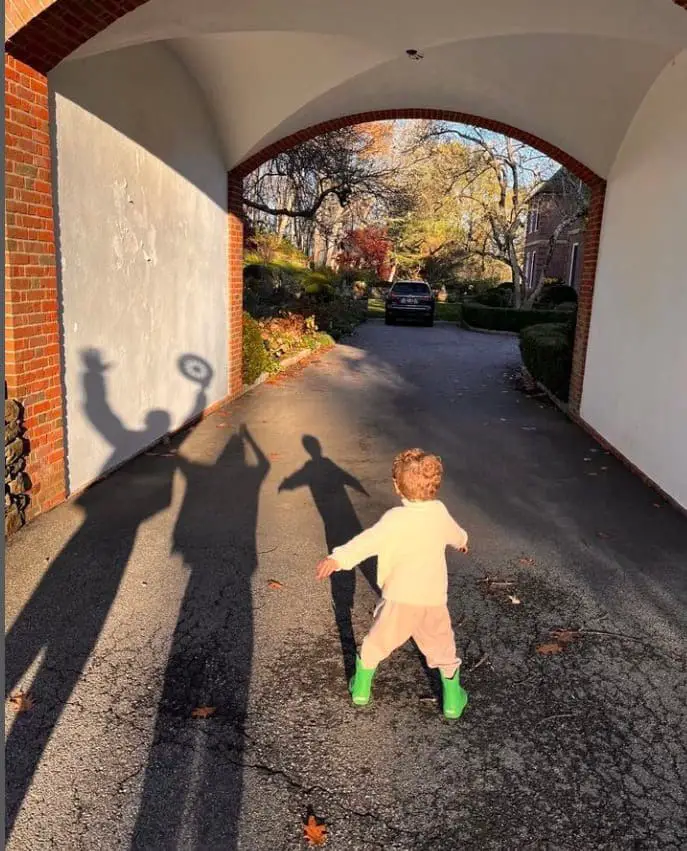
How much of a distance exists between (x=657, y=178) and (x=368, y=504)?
15.2 ft

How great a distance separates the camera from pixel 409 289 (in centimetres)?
2709

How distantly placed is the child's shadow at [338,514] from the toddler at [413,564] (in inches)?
22.0

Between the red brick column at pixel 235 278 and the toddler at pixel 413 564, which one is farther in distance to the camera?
the red brick column at pixel 235 278

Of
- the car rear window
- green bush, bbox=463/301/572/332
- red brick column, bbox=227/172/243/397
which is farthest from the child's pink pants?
the car rear window

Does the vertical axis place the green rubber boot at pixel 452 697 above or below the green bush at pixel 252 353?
below

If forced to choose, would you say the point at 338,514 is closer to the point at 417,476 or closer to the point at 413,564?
the point at 413,564

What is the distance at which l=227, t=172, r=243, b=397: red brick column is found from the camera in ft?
32.8

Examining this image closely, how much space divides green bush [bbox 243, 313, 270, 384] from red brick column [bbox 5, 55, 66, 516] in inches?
234

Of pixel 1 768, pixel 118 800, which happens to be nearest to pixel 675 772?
pixel 118 800

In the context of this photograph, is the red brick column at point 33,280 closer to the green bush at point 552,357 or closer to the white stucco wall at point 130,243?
the white stucco wall at point 130,243

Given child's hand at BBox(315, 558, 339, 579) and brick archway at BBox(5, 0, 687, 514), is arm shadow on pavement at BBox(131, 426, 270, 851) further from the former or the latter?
brick archway at BBox(5, 0, 687, 514)

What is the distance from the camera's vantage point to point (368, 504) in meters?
5.90

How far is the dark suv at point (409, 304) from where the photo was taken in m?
26.5

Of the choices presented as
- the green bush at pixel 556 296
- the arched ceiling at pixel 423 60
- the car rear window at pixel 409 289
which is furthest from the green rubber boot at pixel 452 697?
the green bush at pixel 556 296
